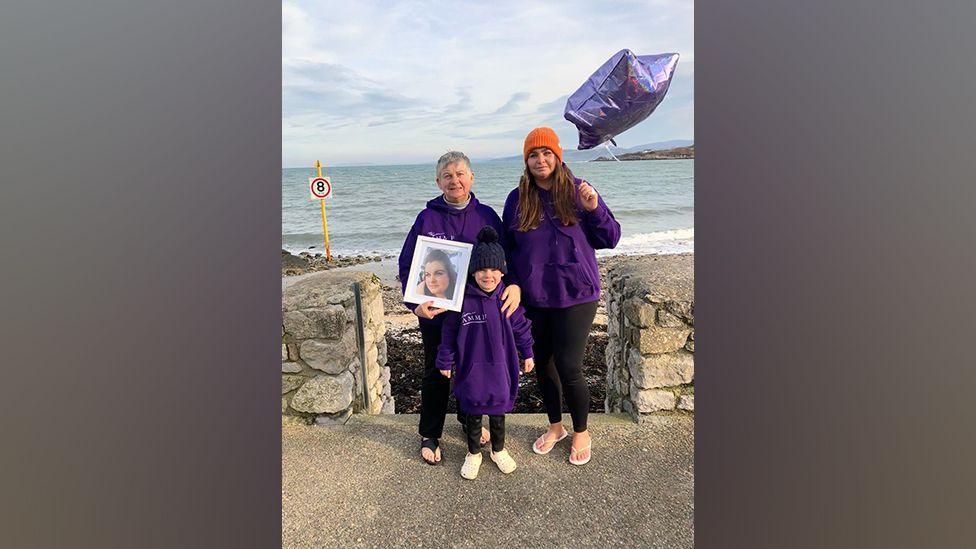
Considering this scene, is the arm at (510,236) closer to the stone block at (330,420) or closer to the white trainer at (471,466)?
the white trainer at (471,466)

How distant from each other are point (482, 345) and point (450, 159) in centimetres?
84

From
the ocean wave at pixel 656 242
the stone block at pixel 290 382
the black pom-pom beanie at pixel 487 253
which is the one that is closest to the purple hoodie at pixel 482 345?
the black pom-pom beanie at pixel 487 253

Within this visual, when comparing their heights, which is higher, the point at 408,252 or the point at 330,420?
the point at 408,252

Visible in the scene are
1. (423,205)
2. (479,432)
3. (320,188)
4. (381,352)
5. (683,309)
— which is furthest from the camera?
(423,205)

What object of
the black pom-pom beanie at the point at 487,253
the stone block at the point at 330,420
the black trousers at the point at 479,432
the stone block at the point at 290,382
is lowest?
the stone block at the point at 330,420

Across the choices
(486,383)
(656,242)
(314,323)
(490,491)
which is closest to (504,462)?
(490,491)

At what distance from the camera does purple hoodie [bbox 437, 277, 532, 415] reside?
2176mm

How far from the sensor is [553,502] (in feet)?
7.23

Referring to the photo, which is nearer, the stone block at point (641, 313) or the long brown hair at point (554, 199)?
the long brown hair at point (554, 199)

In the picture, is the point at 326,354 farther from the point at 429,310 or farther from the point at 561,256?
the point at 561,256

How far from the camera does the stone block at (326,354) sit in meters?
2.75

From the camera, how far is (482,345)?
2.17 m

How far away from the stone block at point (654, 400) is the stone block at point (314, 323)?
175 cm

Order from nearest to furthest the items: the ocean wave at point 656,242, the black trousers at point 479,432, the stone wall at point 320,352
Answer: the black trousers at point 479,432, the stone wall at point 320,352, the ocean wave at point 656,242
